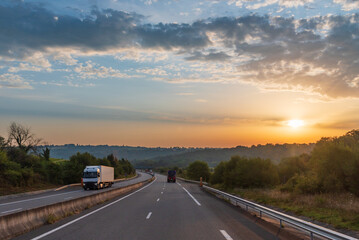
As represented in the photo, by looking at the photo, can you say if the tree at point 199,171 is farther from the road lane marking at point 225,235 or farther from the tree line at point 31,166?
the road lane marking at point 225,235

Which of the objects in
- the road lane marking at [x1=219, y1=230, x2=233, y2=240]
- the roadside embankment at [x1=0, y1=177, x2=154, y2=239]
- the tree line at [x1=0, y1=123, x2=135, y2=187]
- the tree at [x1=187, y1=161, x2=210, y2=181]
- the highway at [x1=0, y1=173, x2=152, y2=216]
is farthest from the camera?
the tree at [x1=187, y1=161, x2=210, y2=181]

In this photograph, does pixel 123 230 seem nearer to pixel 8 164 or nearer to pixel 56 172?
pixel 8 164

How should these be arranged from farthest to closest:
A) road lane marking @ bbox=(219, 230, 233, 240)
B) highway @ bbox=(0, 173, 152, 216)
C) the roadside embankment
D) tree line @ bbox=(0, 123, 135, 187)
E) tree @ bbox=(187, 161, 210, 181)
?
1. tree @ bbox=(187, 161, 210, 181)
2. tree line @ bbox=(0, 123, 135, 187)
3. highway @ bbox=(0, 173, 152, 216)
4. the roadside embankment
5. road lane marking @ bbox=(219, 230, 233, 240)

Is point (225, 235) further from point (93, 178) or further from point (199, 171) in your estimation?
point (199, 171)

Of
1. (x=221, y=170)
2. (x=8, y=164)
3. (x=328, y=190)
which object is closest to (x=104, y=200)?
(x=328, y=190)

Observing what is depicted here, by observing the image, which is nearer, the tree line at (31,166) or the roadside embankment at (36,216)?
the roadside embankment at (36,216)

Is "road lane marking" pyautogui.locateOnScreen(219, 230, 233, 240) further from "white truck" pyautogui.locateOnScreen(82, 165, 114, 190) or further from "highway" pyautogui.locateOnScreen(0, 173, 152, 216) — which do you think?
"white truck" pyautogui.locateOnScreen(82, 165, 114, 190)

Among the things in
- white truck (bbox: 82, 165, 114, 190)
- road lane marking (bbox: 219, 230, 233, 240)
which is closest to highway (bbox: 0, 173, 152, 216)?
white truck (bbox: 82, 165, 114, 190)

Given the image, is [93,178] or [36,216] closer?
[36,216]

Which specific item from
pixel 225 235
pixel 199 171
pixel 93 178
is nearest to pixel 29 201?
pixel 93 178

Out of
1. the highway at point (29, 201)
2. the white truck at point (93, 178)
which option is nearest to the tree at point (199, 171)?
the white truck at point (93, 178)

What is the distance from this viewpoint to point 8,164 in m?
42.4

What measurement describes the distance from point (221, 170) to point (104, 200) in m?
46.6

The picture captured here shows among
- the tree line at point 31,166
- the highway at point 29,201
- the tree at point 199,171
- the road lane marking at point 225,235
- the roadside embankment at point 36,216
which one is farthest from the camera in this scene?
the tree at point 199,171
